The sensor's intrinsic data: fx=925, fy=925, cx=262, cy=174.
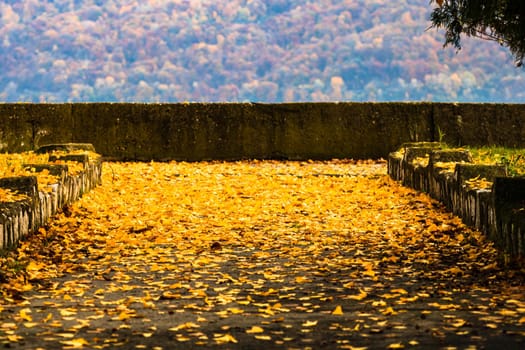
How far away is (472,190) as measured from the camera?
808cm

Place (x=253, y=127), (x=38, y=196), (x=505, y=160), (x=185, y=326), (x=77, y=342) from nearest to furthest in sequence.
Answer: (x=77, y=342) → (x=185, y=326) → (x=38, y=196) → (x=505, y=160) → (x=253, y=127)

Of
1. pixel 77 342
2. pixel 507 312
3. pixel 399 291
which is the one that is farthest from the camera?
pixel 399 291

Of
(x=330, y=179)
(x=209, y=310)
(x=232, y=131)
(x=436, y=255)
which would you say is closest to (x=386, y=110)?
(x=232, y=131)

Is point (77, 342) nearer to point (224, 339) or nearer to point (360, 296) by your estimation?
point (224, 339)

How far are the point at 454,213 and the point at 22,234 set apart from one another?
4.14 meters

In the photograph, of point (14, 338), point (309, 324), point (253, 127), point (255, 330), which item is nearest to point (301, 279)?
point (309, 324)

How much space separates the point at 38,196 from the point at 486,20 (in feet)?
13.9

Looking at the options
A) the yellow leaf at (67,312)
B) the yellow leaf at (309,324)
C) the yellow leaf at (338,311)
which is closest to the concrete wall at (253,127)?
the yellow leaf at (67,312)

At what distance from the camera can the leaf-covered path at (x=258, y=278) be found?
15.2 ft

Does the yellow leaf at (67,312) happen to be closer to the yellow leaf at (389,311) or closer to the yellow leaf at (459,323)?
the yellow leaf at (389,311)

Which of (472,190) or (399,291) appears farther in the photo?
(472,190)

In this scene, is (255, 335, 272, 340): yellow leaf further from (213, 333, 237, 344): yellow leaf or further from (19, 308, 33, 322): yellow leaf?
(19, 308, 33, 322): yellow leaf

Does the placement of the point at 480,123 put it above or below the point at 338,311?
above

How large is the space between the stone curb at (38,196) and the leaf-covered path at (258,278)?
14 centimetres
